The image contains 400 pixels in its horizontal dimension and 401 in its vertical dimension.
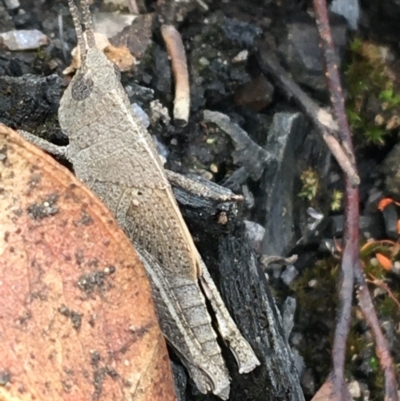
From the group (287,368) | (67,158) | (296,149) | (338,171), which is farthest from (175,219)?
(338,171)

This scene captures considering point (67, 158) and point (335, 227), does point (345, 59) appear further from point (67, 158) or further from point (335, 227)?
point (67, 158)

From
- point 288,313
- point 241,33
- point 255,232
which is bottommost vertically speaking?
point 288,313

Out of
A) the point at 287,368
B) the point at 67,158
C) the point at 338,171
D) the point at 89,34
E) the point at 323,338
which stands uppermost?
the point at 89,34

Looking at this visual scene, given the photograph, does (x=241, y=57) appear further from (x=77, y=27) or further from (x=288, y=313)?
(x=288, y=313)

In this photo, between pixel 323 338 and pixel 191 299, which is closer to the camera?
pixel 191 299

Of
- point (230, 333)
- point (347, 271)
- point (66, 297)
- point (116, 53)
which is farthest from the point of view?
point (116, 53)

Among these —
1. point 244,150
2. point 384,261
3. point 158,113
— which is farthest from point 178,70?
point 384,261

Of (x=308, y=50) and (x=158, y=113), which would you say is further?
(x=308, y=50)
